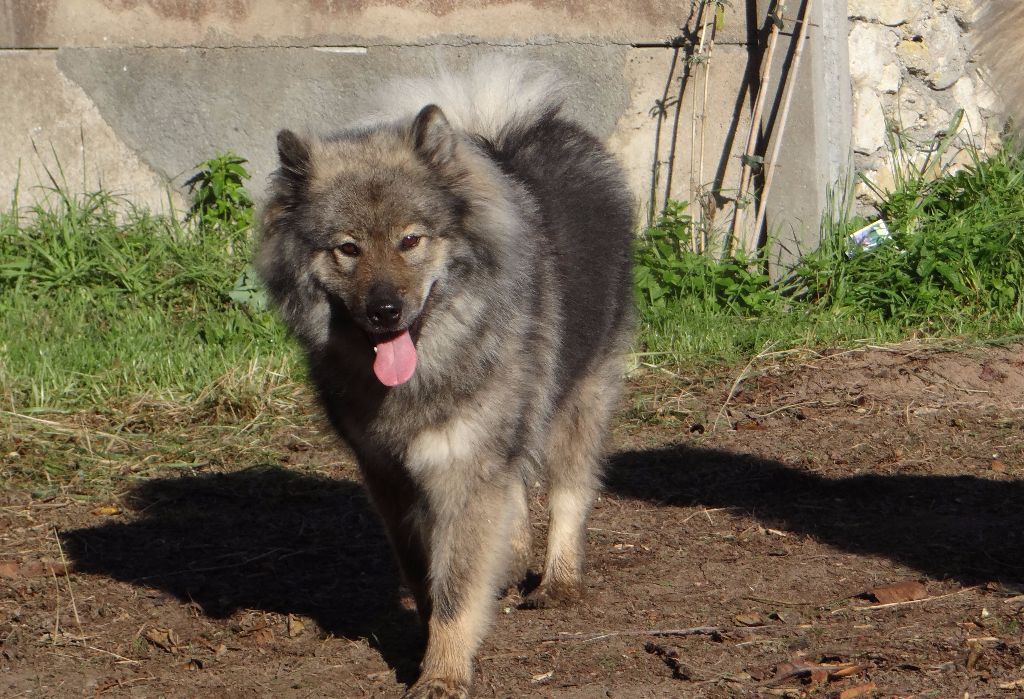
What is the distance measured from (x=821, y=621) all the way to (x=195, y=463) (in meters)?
2.78

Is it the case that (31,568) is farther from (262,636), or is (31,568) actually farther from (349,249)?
(349,249)

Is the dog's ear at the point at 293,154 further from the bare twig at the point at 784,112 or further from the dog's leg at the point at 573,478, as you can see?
the bare twig at the point at 784,112

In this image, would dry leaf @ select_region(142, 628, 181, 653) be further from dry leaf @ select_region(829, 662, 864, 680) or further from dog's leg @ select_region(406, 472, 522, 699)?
dry leaf @ select_region(829, 662, 864, 680)

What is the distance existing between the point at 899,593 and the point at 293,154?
7.03 ft

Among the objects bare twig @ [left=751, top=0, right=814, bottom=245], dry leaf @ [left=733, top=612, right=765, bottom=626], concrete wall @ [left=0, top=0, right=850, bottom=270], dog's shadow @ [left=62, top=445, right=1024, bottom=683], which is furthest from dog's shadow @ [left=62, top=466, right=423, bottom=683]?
bare twig @ [left=751, top=0, right=814, bottom=245]

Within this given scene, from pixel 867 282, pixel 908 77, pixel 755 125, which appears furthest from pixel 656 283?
pixel 908 77

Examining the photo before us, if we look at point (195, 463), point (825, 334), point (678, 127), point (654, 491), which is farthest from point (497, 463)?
point (678, 127)

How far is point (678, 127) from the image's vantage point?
21.8ft

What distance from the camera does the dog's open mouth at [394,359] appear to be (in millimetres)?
3006

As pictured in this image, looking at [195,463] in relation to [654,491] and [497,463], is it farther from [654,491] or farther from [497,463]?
[497,463]

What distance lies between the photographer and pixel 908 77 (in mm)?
6871

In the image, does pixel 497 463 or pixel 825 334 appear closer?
pixel 497 463

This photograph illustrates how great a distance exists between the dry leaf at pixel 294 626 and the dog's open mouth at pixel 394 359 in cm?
96

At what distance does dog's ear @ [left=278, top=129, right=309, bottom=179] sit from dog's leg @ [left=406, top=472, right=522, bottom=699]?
2.96 ft
